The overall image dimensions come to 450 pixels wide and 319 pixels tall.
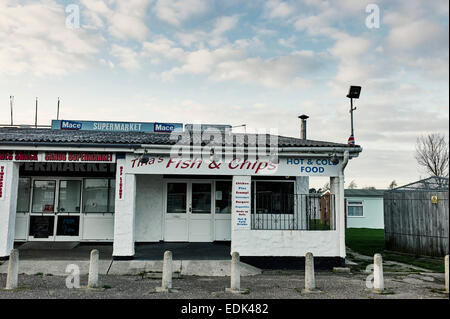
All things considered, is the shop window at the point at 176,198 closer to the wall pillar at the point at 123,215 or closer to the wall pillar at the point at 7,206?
the wall pillar at the point at 123,215

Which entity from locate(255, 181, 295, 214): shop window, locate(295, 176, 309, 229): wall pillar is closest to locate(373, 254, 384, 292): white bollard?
locate(295, 176, 309, 229): wall pillar

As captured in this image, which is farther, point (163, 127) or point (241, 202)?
point (163, 127)

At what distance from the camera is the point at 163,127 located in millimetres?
16094


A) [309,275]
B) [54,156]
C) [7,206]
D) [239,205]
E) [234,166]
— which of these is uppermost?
[54,156]

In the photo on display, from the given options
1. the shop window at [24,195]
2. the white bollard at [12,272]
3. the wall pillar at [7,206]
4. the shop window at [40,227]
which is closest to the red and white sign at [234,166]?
the wall pillar at [7,206]

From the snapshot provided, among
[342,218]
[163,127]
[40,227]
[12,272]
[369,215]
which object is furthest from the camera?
[369,215]

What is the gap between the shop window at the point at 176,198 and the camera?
12930 mm

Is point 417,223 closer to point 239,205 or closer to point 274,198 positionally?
point 274,198

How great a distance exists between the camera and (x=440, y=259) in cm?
1317

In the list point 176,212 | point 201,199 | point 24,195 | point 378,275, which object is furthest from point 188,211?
point 378,275

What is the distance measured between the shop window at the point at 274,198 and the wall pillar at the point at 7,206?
694 cm

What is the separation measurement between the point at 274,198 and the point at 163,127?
20.2 feet
